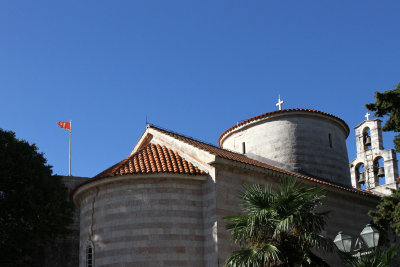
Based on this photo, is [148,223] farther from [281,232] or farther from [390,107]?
[390,107]

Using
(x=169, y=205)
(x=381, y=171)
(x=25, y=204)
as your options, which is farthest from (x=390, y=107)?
(x=381, y=171)

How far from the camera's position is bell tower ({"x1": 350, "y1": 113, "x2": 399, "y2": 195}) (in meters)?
33.3

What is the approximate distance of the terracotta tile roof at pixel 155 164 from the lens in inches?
704

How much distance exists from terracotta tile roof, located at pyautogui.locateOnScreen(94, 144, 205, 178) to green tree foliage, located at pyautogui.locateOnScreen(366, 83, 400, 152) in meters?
6.79

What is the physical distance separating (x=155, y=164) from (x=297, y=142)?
9.18 meters

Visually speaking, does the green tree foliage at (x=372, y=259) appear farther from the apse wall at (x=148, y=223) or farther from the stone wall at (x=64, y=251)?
the stone wall at (x=64, y=251)

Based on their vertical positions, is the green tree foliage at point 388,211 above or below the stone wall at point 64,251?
above

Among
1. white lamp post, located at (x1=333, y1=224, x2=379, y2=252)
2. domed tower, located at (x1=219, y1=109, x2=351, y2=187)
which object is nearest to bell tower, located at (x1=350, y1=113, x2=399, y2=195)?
domed tower, located at (x1=219, y1=109, x2=351, y2=187)

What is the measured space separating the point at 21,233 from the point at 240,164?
34.0 feet

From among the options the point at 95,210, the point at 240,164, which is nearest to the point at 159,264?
the point at 95,210

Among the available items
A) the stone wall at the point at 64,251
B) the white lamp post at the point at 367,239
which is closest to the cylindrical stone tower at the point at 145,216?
the white lamp post at the point at 367,239

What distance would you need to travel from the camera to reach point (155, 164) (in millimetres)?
18453

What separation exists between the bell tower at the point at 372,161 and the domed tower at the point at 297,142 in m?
8.39

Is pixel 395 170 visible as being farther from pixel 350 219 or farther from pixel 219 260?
pixel 219 260
